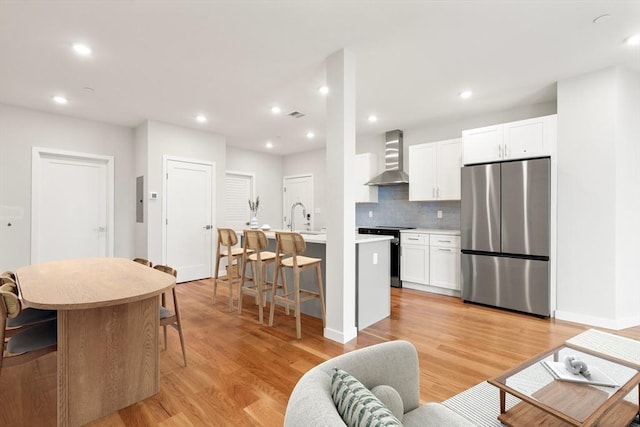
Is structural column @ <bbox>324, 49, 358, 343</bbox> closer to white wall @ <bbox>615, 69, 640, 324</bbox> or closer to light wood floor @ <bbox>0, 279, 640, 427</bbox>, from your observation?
light wood floor @ <bbox>0, 279, 640, 427</bbox>

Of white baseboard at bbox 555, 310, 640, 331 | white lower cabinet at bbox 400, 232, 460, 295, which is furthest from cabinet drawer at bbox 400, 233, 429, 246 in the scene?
white baseboard at bbox 555, 310, 640, 331

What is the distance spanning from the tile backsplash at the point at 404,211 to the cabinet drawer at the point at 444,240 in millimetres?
543

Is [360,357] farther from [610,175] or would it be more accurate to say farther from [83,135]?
[83,135]

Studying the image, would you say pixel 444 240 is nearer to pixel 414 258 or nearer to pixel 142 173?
pixel 414 258

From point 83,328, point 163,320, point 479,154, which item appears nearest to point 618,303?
point 479,154

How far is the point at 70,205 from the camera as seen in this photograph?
4.80m

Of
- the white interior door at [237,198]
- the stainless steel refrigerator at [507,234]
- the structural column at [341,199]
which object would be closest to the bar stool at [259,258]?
the structural column at [341,199]

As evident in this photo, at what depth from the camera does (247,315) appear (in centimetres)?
367

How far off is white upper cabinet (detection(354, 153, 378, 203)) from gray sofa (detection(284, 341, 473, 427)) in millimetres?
4673

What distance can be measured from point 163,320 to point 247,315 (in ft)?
4.67

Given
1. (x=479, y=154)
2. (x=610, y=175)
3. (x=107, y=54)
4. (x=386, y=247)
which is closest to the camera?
(x=107, y=54)

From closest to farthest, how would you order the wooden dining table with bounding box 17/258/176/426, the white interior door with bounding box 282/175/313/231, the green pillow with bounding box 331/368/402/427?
the green pillow with bounding box 331/368/402/427
the wooden dining table with bounding box 17/258/176/426
the white interior door with bounding box 282/175/313/231

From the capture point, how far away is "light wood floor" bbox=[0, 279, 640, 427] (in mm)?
1912

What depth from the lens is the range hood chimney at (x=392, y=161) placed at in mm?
5430
